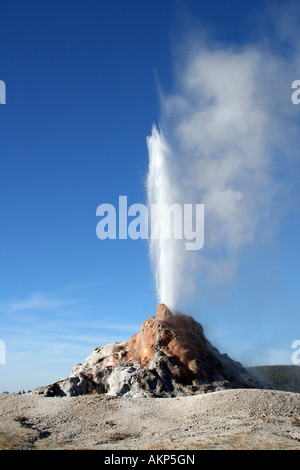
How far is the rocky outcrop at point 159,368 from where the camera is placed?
3166cm

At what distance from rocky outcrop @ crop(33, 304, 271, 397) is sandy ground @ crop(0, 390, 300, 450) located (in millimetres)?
3200

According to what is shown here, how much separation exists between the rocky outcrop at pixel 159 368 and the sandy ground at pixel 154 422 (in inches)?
126

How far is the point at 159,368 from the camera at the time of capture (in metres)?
32.7

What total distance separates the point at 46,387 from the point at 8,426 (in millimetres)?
9496

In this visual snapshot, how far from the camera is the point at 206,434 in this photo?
20.5 metres

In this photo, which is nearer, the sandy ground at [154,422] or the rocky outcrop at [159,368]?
the sandy ground at [154,422]

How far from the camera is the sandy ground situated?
19078 millimetres

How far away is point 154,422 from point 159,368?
8.77 metres

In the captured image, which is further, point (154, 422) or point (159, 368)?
point (159, 368)

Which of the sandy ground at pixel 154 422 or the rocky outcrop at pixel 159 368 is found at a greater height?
the rocky outcrop at pixel 159 368

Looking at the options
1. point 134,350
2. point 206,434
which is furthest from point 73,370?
point 206,434

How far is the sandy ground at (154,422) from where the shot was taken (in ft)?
62.6
